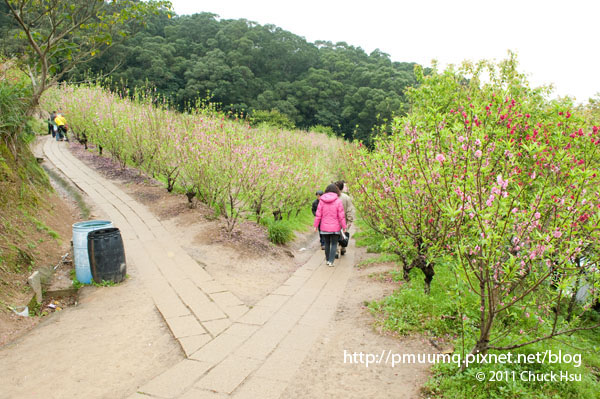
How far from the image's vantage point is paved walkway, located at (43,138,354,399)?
3.72 metres

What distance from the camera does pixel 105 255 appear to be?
610 centimetres

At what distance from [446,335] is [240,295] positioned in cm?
321

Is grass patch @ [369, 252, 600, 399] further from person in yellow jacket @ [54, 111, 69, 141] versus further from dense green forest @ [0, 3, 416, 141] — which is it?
dense green forest @ [0, 3, 416, 141]

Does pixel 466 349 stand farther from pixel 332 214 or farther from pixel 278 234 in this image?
pixel 278 234

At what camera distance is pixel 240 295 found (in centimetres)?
620

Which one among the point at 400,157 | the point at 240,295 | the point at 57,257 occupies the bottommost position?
the point at 240,295

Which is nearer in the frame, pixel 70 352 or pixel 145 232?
pixel 70 352

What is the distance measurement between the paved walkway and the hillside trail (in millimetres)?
17

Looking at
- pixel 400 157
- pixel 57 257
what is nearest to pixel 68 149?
pixel 57 257

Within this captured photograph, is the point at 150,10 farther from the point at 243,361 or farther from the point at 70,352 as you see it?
the point at 243,361

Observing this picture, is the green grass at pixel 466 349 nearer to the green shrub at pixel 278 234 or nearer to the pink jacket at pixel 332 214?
the pink jacket at pixel 332 214

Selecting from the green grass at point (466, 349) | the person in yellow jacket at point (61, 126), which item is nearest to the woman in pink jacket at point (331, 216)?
the green grass at point (466, 349)

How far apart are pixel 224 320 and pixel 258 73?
5151 cm

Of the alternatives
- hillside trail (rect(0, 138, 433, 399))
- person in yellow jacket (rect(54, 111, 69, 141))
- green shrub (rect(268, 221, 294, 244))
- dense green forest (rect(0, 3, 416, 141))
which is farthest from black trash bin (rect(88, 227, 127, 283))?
dense green forest (rect(0, 3, 416, 141))
